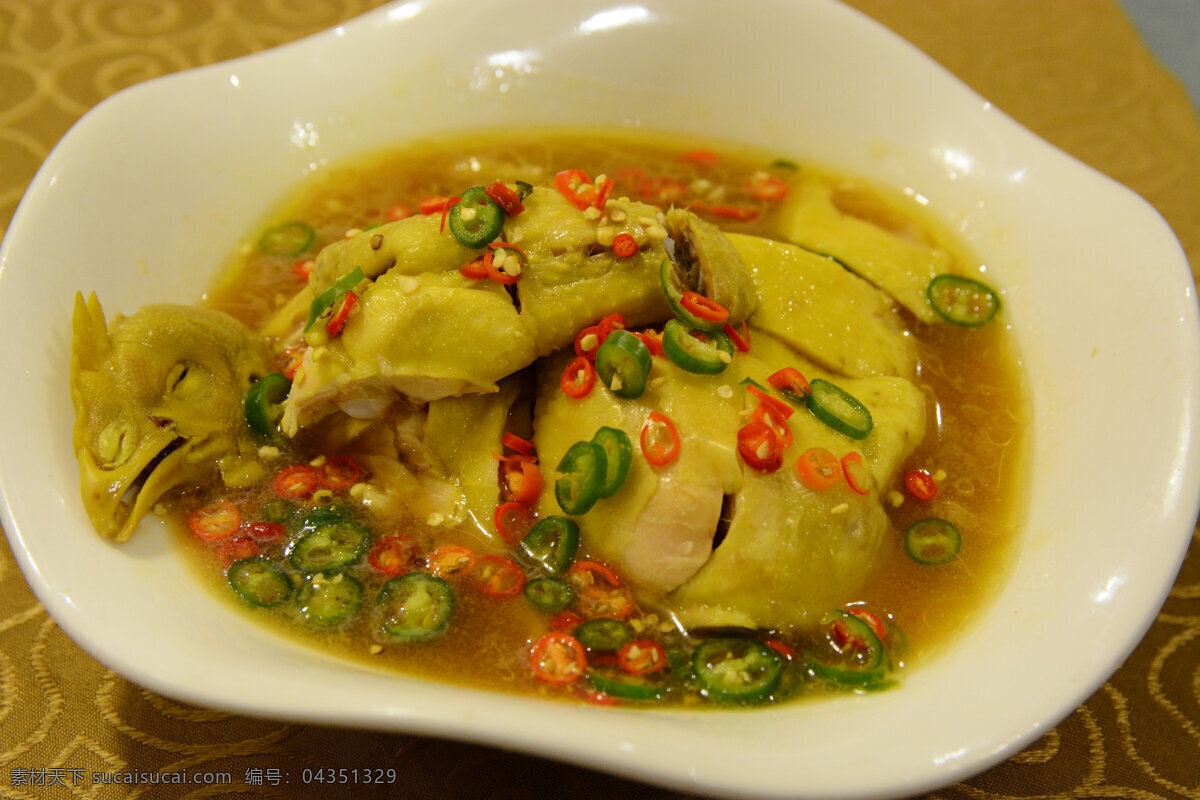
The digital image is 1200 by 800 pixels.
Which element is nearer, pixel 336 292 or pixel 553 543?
pixel 336 292

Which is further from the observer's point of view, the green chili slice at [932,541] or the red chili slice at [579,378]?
the green chili slice at [932,541]

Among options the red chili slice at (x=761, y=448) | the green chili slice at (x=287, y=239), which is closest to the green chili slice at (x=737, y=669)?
the red chili slice at (x=761, y=448)

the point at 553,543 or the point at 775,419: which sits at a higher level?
the point at 775,419

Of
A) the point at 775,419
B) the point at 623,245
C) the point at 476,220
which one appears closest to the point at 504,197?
the point at 476,220

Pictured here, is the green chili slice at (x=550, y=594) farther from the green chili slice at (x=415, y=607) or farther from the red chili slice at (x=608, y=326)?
the red chili slice at (x=608, y=326)

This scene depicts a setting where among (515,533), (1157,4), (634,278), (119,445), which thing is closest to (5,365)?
(119,445)

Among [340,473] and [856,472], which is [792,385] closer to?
[856,472]

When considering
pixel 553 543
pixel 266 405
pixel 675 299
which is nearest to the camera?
pixel 675 299
